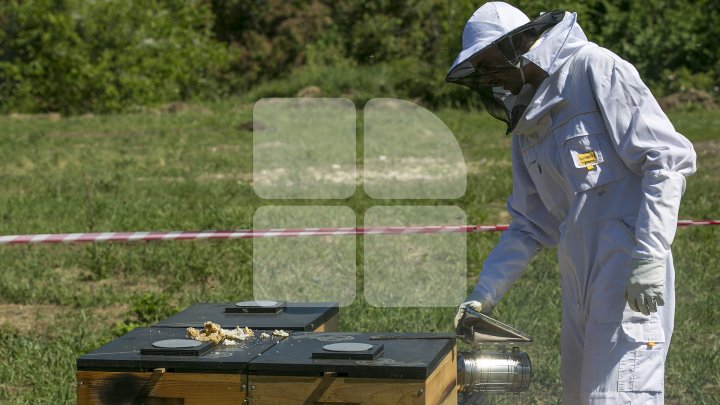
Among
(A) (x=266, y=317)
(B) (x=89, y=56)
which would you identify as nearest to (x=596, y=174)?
(A) (x=266, y=317)

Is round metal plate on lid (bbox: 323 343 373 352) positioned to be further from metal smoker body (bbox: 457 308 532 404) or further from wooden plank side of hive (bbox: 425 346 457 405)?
metal smoker body (bbox: 457 308 532 404)

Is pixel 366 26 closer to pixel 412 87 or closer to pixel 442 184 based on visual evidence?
Result: pixel 412 87

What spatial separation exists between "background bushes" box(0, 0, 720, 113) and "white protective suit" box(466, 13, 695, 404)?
13.6m

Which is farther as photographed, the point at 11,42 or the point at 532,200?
the point at 11,42

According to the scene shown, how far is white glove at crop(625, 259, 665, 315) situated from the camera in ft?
10.2

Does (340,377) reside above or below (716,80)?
below

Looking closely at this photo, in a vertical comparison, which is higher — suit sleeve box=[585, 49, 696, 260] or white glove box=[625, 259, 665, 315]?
suit sleeve box=[585, 49, 696, 260]

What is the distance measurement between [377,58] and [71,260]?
49.8 feet

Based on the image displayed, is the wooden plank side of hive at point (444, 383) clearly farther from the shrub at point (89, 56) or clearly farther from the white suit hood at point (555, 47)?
the shrub at point (89, 56)

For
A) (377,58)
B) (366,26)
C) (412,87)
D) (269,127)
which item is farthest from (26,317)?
(366,26)

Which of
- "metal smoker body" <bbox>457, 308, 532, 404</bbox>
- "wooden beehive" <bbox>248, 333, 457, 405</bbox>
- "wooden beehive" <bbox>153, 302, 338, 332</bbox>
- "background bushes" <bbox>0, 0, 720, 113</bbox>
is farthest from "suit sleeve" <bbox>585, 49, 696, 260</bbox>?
"background bushes" <bbox>0, 0, 720, 113</bbox>

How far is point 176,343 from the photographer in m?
3.10

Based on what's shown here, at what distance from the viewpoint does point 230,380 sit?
2.95 m

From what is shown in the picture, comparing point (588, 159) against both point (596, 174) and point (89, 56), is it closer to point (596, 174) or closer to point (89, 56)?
point (596, 174)
